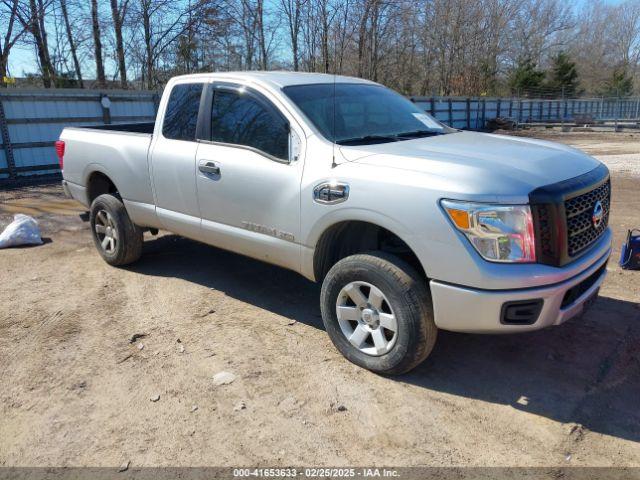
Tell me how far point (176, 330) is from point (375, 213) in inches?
77.3

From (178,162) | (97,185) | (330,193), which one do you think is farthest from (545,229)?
(97,185)

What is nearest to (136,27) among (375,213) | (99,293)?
(99,293)

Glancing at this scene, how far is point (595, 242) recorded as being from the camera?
11.1 feet

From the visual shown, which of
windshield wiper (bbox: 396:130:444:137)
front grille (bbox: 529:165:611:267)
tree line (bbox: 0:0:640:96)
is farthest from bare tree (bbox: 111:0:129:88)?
front grille (bbox: 529:165:611:267)

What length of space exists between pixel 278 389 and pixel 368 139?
1.84 m

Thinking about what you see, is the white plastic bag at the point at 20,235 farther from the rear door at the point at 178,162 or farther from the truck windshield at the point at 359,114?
the truck windshield at the point at 359,114

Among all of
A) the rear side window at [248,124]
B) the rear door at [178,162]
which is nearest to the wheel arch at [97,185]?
the rear door at [178,162]

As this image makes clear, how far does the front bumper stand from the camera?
287 centimetres

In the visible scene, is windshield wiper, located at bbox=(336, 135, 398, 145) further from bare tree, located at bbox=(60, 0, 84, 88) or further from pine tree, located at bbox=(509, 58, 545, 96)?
pine tree, located at bbox=(509, 58, 545, 96)

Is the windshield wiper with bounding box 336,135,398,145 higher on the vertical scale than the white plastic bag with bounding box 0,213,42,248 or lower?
higher

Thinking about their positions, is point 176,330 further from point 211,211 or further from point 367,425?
point 367,425

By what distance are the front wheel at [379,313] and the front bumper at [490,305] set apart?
0.44ft

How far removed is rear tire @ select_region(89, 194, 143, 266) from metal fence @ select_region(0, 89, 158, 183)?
23.5 ft

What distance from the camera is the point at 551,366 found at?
11.5 feet
